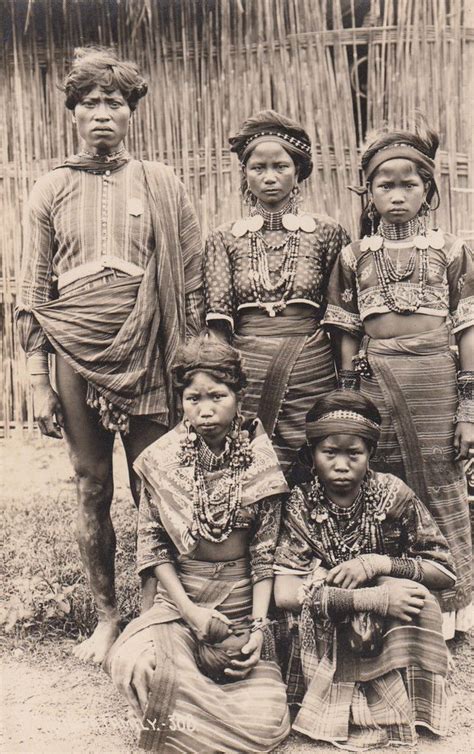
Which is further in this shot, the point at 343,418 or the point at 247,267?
the point at 247,267

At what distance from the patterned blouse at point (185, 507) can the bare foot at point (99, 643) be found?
0.62m

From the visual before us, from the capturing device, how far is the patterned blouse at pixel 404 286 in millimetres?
2963

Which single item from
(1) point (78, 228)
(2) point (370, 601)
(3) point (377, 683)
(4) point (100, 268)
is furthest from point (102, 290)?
(3) point (377, 683)

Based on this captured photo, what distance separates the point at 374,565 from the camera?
254 centimetres

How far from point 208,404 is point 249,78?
109 inches

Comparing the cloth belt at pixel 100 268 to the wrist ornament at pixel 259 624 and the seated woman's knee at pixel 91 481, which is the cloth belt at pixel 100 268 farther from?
the wrist ornament at pixel 259 624

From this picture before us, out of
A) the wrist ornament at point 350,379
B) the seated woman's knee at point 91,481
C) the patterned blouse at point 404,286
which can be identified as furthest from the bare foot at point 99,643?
the patterned blouse at point 404,286

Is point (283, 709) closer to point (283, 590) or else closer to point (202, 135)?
point (283, 590)

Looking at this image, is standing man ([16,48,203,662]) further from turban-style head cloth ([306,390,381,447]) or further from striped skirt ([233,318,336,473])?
turban-style head cloth ([306,390,381,447])

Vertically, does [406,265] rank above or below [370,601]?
above

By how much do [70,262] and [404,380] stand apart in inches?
52.8

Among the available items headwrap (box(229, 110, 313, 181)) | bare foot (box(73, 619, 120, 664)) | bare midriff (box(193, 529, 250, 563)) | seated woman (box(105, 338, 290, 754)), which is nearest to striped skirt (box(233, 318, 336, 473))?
seated woman (box(105, 338, 290, 754))

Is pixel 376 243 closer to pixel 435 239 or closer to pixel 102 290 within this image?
pixel 435 239

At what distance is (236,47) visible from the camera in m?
4.67
